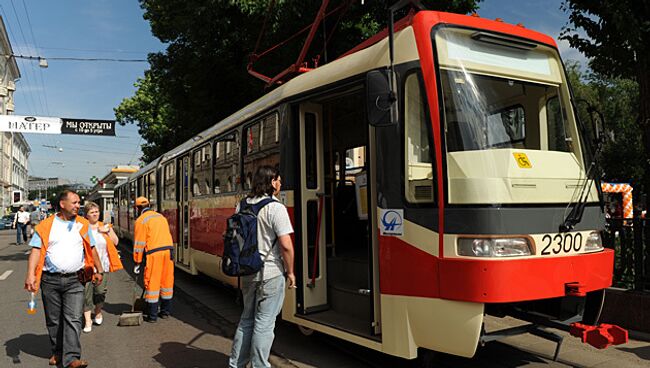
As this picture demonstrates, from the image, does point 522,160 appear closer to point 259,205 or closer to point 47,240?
point 259,205

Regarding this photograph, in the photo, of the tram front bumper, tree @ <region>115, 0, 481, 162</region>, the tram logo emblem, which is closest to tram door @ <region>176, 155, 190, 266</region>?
tree @ <region>115, 0, 481, 162</region>

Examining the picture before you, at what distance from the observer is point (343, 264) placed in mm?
5691

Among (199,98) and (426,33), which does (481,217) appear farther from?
(199,98)

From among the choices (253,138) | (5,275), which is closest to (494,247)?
(253,138)

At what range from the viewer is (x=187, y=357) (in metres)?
5.61

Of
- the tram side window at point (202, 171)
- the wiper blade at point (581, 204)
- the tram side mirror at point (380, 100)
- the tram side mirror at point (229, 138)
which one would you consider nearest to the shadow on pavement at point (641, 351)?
the wiper blade at point (581, 204)

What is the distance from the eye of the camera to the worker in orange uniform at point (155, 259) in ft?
24.1

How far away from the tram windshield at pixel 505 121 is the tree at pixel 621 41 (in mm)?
2871

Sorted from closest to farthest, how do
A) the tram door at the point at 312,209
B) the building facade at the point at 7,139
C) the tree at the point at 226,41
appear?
the tram door at the point at 312,209 < the tree at the point at 226,41 < the building facade at the point at 7,139

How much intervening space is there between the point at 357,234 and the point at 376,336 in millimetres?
2245

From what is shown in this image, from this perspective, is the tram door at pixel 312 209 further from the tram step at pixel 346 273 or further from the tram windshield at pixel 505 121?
the tram windshield at pixel 505 121

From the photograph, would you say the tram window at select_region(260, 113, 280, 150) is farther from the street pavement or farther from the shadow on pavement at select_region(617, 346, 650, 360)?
the shadow on pavement at select_region(617, 346, 650, 360)

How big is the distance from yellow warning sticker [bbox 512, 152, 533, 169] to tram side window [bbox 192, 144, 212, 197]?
5.85 meters

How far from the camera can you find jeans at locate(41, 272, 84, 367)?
16.4ft
